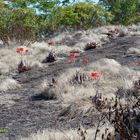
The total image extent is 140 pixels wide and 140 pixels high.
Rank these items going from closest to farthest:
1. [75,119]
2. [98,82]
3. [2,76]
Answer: [75,119], [98,82], [2,76]

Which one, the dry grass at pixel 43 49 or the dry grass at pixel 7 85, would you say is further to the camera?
the dry grass at pixel 43 49

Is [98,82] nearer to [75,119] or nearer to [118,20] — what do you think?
[75,119]

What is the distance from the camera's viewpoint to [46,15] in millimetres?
30219

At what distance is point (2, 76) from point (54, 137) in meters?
7.37

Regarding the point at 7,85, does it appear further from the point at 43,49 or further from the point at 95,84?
the point at 43,49

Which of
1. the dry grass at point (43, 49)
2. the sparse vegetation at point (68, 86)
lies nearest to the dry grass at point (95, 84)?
the sparse vegetation at point (68, 86)

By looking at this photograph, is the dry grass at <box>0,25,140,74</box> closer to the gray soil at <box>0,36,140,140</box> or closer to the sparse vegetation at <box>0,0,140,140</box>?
the sparse vegetation at <box>0,0,140,140</box>

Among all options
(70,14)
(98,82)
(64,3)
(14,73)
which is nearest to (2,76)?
(14,73)

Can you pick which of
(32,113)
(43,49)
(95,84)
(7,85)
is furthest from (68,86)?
(43,49)

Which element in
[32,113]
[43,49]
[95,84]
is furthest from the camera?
[43,49]

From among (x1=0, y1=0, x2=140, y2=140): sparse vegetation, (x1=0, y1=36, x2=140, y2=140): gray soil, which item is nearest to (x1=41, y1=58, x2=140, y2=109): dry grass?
(x1=0, y1=0, x2=140, y2=140): sparse vegetation

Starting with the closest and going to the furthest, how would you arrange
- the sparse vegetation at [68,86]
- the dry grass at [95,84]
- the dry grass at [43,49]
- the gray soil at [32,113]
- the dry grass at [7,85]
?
the sparse vegetation at [68,86], the gray soil at [32,113], the dry grass at [95,84], the dry grass at [7,85], the dry grass at [43,49]

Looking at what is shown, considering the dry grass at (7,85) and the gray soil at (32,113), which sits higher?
the dry grass at (7,85)

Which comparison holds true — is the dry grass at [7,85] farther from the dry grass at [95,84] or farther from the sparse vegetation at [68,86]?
the dry grass at [95,84]
